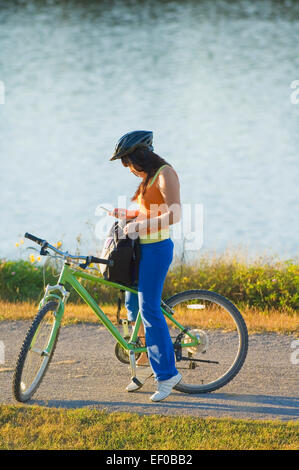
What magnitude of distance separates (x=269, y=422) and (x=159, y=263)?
122cm

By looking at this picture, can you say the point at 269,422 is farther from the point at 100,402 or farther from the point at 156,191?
the point at 156,191

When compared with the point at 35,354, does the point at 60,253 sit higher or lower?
higher

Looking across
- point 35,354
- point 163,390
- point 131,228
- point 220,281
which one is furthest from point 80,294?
point 220,281

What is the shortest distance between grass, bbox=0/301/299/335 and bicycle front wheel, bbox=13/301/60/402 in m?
1.94

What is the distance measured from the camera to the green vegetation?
8992 millimetres

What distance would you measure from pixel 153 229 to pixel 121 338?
83 cm

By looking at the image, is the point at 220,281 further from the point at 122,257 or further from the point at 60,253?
the point at 60,253

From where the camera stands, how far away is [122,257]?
5105 millimetres

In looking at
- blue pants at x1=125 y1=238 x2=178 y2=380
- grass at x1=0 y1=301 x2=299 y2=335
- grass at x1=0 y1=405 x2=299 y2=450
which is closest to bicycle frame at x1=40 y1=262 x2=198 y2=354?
blue pants at x1=125 y1=238 x2=178 y2=380

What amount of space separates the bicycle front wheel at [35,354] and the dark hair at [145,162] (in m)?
1.01

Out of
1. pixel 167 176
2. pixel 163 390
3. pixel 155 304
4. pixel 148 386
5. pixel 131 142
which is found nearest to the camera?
pixel 167 176

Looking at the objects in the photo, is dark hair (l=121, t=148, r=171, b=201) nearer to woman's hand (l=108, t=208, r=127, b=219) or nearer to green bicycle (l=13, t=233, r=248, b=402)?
woman's hand (l=108, t=208, r=127, b=219)

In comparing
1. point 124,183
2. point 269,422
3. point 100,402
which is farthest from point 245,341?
point 124,183

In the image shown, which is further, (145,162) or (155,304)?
(155,304)
